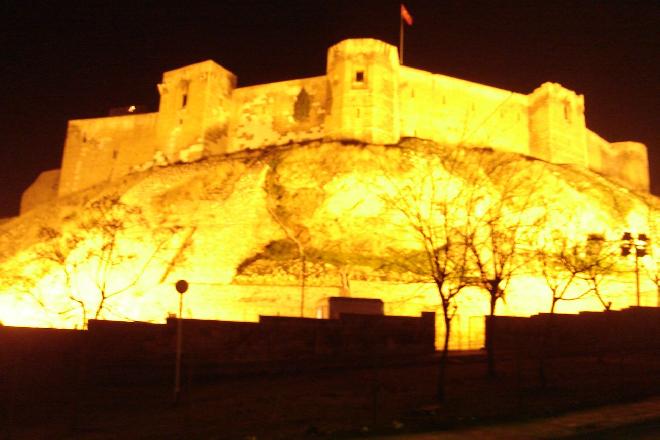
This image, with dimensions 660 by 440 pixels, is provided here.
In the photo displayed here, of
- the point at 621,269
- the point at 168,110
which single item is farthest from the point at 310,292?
the point at 168,110

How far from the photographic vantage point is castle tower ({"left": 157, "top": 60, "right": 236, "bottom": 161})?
3597 centimetres

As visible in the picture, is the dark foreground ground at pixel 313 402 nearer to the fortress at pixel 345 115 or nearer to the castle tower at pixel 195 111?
the fortress at pixel 345 115

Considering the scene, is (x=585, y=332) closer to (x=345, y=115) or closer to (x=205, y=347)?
(x=205, y=347)

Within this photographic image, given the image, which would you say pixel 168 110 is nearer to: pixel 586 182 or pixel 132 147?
pixel 132 147

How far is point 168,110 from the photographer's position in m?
37.7

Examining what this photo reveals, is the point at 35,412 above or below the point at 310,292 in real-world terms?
below

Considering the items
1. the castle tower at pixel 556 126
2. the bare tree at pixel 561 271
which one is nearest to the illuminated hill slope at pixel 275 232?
the bare tree at pixel 561 271

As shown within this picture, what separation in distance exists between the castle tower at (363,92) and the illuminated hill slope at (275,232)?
145 cm

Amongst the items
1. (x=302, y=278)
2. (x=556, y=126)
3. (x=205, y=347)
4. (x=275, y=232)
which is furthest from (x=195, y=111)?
→ (x=205, y=347)

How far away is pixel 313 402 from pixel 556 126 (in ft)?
107

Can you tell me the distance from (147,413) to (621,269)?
2543 cm

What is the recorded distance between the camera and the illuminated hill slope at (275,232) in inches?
926

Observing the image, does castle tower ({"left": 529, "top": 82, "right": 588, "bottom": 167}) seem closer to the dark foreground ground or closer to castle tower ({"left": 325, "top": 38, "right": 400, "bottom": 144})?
castle tower ({"left": 325, "top": 38, "right": 400, "bottom": 144})

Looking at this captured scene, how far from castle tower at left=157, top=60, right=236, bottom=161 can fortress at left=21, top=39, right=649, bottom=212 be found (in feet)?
0.21
